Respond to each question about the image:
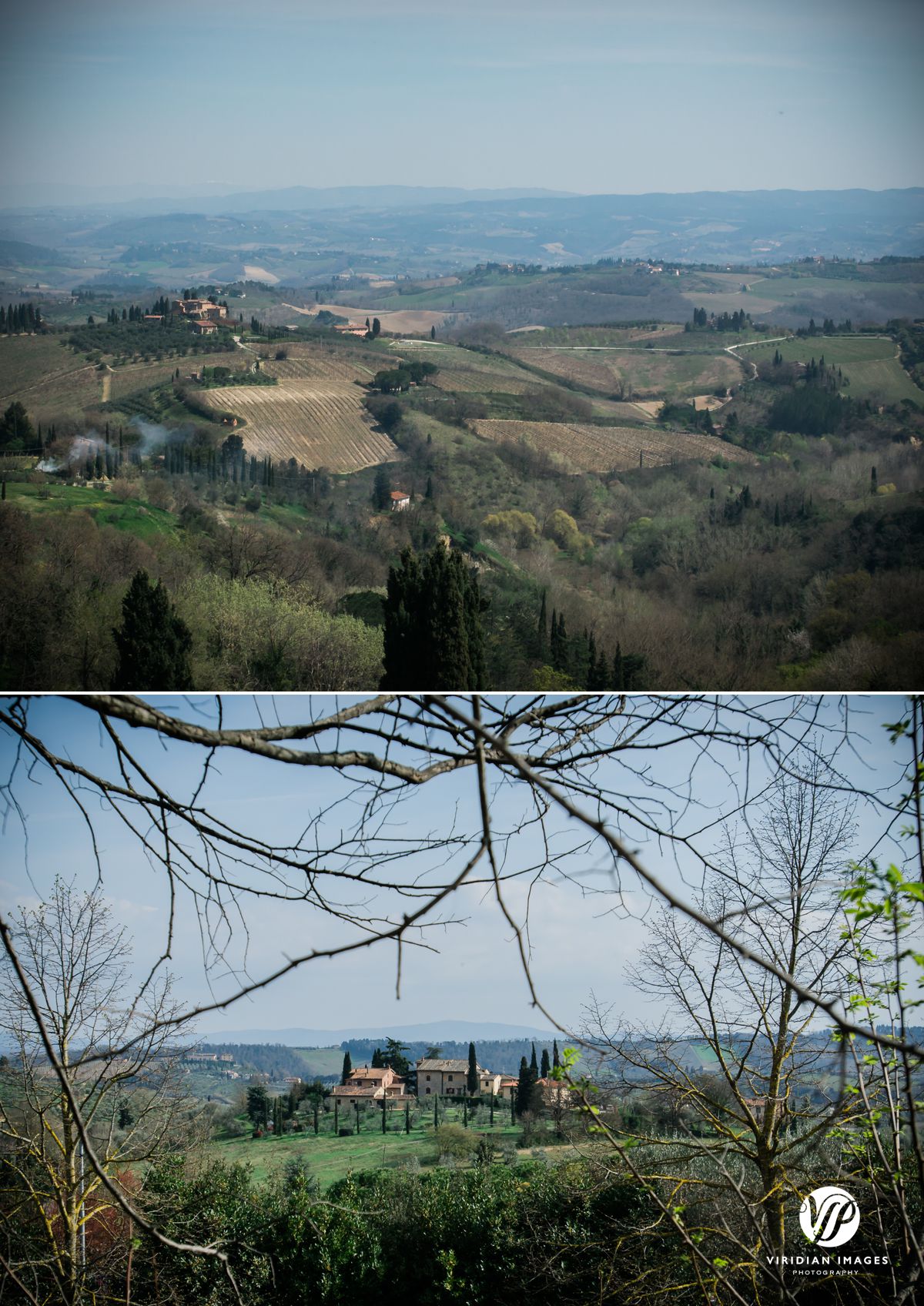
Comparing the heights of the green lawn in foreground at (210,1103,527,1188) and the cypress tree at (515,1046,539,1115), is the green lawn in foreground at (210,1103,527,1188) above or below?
below

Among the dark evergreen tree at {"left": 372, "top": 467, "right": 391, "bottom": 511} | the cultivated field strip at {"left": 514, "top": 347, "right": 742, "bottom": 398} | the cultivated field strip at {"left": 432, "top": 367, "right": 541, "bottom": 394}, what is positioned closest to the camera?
the dark evergreen tree at {"left": 372, "top": 467, "right": 391, "bottom": 511}

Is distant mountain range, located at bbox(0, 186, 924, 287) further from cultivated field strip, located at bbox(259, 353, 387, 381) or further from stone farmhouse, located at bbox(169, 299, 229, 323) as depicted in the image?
cultivated field strip, located at bbox(259, 353, 387, 381)

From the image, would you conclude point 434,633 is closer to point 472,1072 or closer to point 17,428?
point 472,1072

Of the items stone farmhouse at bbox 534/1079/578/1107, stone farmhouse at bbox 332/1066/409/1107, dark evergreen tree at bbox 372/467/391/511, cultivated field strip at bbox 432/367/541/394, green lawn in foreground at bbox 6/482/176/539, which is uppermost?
cultivated field strip at bbox 432/367/541/394

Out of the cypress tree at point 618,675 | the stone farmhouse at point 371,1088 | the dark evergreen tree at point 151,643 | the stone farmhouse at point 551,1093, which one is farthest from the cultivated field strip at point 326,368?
the stone farmhouse at point 551,1093

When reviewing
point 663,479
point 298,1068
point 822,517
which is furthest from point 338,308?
point 298,1068

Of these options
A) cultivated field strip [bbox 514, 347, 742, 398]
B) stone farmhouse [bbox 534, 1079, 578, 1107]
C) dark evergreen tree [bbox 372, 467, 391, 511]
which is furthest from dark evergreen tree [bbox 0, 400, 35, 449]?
cultivated field strip [bbox 514, 347, 742, 398]

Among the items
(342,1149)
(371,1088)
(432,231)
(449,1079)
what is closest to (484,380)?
(432,231)
